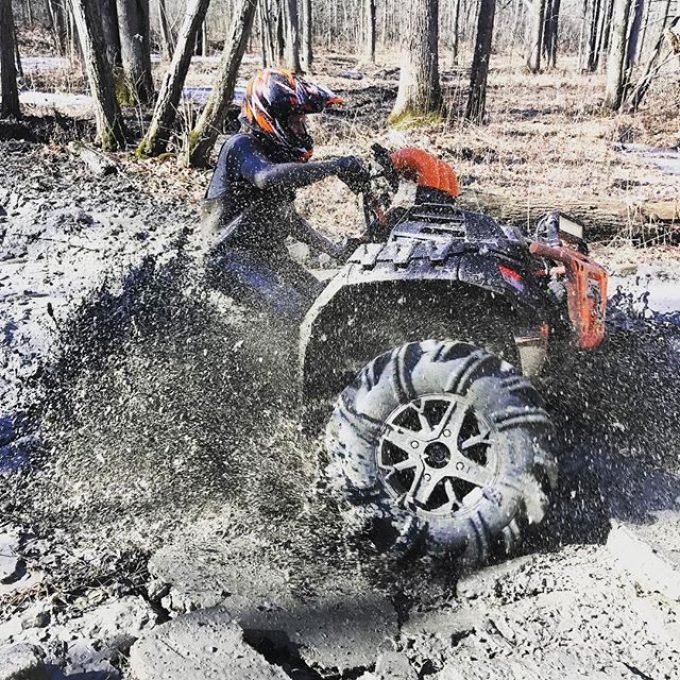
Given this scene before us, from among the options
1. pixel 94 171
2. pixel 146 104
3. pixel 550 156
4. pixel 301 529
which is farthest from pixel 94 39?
pixel 301 529

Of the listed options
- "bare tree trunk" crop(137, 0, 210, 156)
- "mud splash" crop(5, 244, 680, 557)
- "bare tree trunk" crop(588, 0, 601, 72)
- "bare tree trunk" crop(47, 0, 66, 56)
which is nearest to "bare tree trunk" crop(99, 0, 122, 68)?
"bare tree trunk" crop(137, 0, 210, 156)

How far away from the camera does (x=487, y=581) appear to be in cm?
301

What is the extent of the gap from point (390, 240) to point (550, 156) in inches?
367

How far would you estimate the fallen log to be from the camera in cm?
745

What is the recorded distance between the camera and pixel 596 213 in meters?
7.55

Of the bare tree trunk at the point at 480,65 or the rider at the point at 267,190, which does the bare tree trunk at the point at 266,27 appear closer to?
the bare tree trunk at the point at 480,65

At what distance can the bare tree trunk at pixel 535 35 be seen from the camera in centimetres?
2577

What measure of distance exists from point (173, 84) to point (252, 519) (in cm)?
826

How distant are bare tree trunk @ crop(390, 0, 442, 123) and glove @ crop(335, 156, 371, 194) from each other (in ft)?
33.3

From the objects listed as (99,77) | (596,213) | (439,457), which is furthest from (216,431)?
(99,77)

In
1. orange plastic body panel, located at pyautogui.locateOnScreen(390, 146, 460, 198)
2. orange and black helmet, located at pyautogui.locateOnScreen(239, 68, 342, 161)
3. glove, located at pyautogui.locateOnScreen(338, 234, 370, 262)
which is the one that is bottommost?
glove, located at pyautogui.locateOnScreen(338, 234, 370, 262)

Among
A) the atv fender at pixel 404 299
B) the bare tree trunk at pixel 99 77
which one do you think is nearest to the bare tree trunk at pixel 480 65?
the bare tree trunk at pixel 99 77

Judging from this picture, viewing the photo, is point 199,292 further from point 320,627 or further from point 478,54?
point 478,54

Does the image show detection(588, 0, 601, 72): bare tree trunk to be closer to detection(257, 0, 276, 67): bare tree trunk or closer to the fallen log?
detection(257, 0, 276, 67): bare tree trunk
